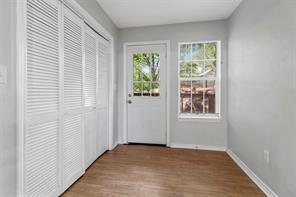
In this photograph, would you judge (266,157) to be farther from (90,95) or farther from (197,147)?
(90,95)

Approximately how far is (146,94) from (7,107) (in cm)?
255

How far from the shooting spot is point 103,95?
303cm

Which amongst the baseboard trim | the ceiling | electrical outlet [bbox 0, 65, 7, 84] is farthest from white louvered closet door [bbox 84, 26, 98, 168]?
the baseboard trim

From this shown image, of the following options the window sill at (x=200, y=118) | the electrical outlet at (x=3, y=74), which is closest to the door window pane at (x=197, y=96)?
the window sill at (x=200, y=118)

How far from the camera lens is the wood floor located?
190cm

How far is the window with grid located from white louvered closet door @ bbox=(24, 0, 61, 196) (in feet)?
7.82

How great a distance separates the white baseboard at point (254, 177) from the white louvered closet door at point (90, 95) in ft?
7.14

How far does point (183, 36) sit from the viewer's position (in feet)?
11.1

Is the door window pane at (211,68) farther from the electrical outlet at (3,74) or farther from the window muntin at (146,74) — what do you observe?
the electrical outlet at (3,74)

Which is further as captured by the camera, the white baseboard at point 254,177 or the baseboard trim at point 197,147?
the baseboard trim at point 197,147

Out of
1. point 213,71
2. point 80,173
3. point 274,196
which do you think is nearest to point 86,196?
point 80,173

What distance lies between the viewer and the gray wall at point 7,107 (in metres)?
1.18

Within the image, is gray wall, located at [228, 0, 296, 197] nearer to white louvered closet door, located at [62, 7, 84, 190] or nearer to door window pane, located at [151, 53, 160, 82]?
door window pane, located at [151, 53, 160, 82]

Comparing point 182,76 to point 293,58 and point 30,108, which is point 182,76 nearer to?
point 293,58
